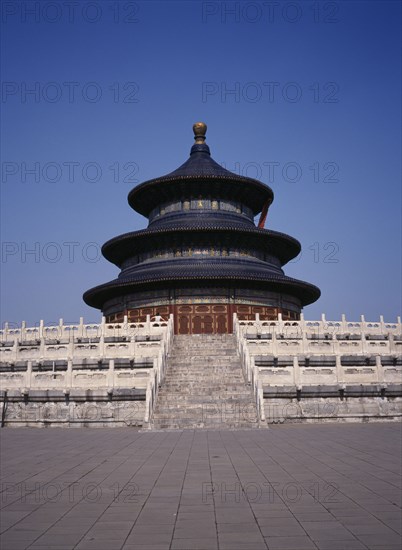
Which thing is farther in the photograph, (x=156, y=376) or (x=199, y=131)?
(x=199, y=131)

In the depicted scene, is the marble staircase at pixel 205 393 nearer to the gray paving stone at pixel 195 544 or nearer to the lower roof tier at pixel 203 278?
the gray paving stone at pixel 195 544

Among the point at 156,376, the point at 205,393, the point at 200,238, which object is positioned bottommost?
the point at 205,393

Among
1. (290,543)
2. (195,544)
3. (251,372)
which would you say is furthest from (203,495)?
(251,372)

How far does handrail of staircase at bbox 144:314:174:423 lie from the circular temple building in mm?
13830

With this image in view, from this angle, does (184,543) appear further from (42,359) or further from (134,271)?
(134,271)

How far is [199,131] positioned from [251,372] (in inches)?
1506

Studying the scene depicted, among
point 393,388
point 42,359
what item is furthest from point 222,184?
point 393,388

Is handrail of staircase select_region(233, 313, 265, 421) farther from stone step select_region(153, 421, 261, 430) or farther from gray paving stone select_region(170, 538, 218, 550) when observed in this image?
gray paving stone select_region(170, 538, 218, 550)

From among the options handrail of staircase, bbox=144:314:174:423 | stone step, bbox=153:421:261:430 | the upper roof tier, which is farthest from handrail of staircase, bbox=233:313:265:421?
the upper roof tier

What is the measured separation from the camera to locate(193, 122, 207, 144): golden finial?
53.3m

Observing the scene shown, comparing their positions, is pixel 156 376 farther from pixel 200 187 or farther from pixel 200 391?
pixel 200 187

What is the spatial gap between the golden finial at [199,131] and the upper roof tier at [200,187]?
415 centimetres

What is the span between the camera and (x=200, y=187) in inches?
1806

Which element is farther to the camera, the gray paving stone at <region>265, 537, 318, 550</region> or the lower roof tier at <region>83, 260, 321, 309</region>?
the lower roof tier at <region>83, 260, 321, 309</region>
